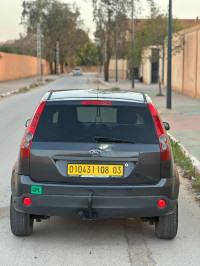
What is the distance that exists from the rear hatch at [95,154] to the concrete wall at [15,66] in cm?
4575

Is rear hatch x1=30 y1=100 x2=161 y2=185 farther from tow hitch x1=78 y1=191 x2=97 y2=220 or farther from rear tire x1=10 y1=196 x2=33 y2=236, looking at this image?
rear tire x1=10 y1=196 x2=33 y2=236

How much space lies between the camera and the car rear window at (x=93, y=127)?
4582mm

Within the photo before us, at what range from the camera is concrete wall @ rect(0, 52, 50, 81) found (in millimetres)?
50969

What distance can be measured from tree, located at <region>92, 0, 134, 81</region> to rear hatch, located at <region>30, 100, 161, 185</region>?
4545 centimetres

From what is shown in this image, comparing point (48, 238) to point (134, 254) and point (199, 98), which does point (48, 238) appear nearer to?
point (134, 254)

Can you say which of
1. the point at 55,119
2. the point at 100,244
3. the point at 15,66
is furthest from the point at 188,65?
the point at 15,66

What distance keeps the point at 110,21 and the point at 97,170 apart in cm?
4823

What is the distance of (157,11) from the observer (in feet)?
91.1

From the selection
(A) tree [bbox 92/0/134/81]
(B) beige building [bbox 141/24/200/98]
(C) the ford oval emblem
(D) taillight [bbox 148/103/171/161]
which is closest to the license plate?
(C) the ford oval emblem

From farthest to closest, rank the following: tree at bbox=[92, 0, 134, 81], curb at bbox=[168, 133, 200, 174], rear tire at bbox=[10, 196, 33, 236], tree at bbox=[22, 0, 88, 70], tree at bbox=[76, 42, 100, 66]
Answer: tree at bbox=[76, 42, 100, 66] → tree at bbox=[22, 0, 88, 70] → tree at bbox=[92, 0, 134, 81] → curb at bbox=[168, 133, 200, 174] → rear tire at bbox=[10, 196, 33, 236]

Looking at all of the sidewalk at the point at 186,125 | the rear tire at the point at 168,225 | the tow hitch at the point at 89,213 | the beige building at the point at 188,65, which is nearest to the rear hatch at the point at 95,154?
the tow hitch at the point at 89,213

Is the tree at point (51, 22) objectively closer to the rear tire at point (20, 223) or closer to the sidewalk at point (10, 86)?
the sidewalk at point (10, 86)

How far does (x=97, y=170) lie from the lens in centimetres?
448

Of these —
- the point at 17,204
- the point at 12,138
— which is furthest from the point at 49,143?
the point at 12,138
